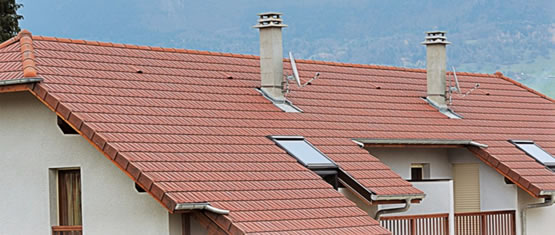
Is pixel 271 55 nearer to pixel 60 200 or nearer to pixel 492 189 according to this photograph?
pixel 492 189

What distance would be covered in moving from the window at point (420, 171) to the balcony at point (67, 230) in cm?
990

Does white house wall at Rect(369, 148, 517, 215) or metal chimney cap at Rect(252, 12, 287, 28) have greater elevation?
metal chimney cap at Rect(252, 12, 287, 28)

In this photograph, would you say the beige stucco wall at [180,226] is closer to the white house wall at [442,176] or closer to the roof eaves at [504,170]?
the white house wall at [442,176]

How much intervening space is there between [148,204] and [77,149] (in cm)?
165

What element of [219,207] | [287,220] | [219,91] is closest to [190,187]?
[219,207]

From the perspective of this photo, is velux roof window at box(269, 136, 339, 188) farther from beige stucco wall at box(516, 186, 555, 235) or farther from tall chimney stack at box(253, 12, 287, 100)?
beige stucco wall at box(516, 186, 555, 235)

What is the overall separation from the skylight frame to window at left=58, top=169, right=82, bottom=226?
13.1 feet

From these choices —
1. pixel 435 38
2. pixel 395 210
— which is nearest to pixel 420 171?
pixel 435 38

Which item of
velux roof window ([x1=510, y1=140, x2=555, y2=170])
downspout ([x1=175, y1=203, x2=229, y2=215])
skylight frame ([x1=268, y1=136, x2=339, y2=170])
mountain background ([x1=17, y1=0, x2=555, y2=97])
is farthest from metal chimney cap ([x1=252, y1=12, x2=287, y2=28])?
mountain background ([x1=17, y1=0, x2=555, y2=97])

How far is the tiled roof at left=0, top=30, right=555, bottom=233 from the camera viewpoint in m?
17.6

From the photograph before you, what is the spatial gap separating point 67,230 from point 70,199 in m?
0.52

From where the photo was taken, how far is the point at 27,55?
1917cm

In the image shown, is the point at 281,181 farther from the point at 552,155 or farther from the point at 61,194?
the point at 552,155

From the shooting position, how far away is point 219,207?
55.7ft
